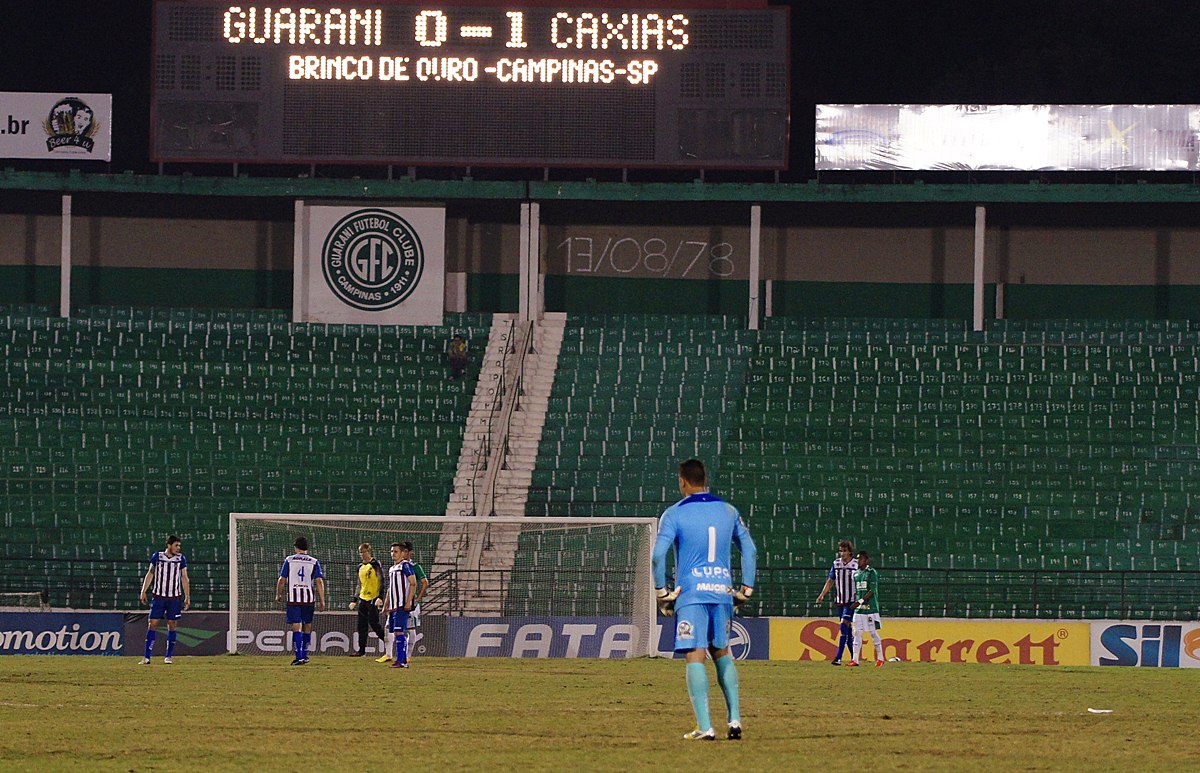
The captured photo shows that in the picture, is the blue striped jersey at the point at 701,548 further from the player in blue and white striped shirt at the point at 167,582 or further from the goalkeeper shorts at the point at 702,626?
the player in blue and white striped shirt at the point at 167,582

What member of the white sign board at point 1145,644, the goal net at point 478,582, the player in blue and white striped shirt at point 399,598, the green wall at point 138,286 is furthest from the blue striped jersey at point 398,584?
the green wall at point 138,286

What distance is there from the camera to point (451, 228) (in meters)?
41.5

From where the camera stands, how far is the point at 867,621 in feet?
81.0

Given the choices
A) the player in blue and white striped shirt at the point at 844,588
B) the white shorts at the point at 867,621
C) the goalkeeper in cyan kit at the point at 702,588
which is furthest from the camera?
the player in blue and white striped shirt at the point at 844,588

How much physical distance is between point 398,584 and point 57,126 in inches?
806

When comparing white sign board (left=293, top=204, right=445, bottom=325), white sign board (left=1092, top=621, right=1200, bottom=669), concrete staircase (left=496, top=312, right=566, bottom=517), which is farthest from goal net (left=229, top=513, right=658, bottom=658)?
white sign board (left=293, top=204, right=445, bottom=325)

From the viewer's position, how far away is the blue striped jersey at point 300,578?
23625mm

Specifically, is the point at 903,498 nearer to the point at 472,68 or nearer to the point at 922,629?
the point at 922,629

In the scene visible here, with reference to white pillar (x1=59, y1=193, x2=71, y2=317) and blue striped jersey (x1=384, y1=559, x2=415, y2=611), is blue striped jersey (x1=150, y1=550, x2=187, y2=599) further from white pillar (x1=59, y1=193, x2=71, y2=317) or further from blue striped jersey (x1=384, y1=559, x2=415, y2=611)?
white pillar (x1=59, y1=193, x2=71, y2=317)

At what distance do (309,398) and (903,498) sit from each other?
38.6 ft

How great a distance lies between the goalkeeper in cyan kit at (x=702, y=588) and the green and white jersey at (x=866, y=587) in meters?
13.0

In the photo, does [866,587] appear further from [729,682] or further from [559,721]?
[729,682]

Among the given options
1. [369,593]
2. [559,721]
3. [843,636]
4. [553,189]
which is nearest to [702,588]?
[559,721]

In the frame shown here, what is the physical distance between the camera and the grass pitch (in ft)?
34.7
